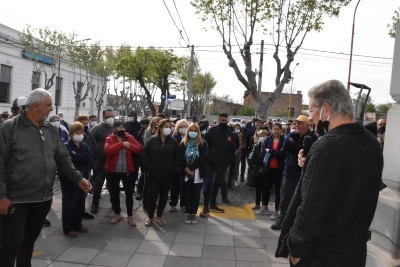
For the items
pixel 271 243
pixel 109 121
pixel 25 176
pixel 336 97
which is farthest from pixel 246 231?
pixel 336 97

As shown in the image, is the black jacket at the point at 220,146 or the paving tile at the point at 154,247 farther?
the black jacket at the point at 220,146

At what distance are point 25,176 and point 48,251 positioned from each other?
190 cm

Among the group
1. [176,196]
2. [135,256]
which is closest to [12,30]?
[176,196]

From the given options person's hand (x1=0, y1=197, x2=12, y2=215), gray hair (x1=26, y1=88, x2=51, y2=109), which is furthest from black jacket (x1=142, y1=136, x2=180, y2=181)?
person's hand (x1=0, y1=197, x2=12, y2=215)

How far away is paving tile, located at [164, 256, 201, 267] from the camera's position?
4258mm

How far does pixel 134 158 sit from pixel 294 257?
4245 mm

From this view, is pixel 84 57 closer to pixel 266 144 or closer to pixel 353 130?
pixel 266 144

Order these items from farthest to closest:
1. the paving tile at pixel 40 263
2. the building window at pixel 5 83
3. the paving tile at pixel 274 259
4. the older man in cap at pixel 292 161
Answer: the building window at pixel 5 83, the older man in cap at pixel 292 161, the paving tile at pixel 274 259, the paving tile at pixel 40 263

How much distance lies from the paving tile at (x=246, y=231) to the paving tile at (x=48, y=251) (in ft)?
8.81

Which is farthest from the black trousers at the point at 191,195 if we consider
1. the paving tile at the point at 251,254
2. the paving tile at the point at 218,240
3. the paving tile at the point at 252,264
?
the paving tile at the point at 252,264

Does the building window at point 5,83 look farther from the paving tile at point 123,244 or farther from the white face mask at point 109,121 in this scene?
the paving tile at point 123,244

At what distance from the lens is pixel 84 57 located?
3416cm

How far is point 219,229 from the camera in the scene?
5.70 m

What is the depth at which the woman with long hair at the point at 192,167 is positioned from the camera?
5.95 metres
